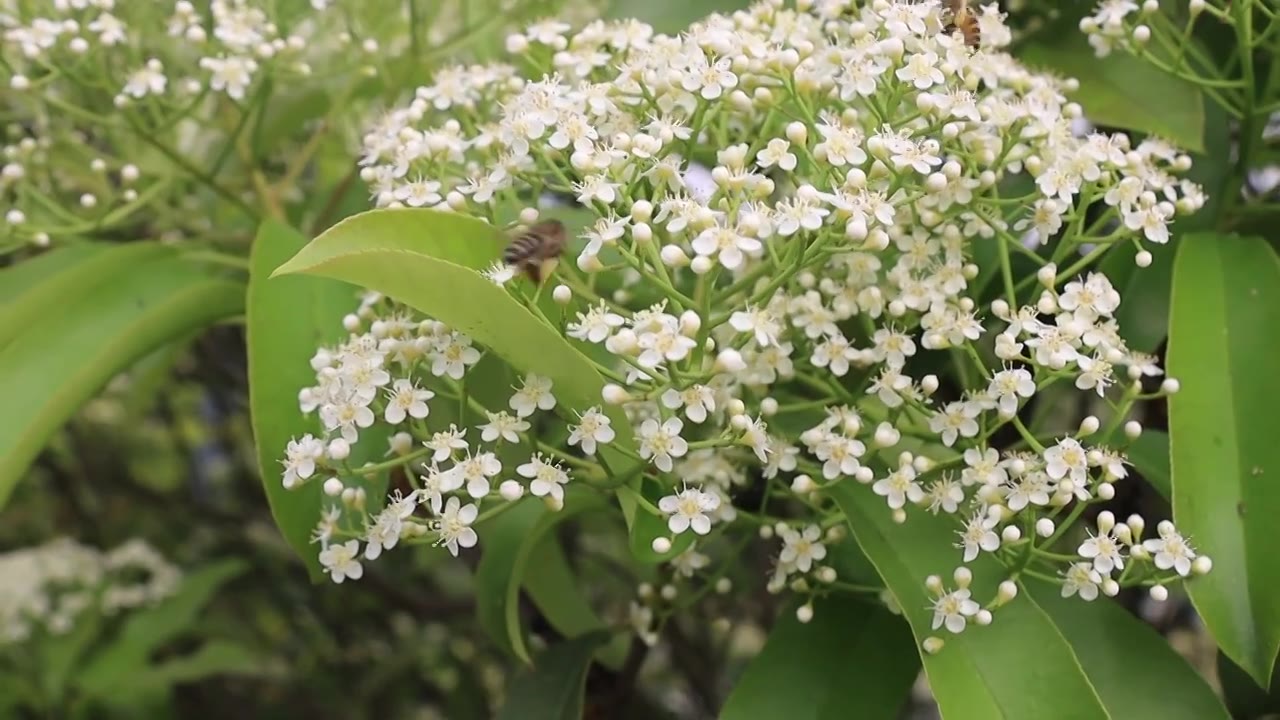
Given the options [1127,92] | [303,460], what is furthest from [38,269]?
[1127,92]

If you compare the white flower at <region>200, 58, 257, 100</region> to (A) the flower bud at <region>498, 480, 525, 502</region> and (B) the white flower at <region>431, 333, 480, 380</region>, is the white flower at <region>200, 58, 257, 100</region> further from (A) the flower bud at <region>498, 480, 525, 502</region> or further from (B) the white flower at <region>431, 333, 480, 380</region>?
(A) the flower bud at <region>498, 480, 525, 502</region>

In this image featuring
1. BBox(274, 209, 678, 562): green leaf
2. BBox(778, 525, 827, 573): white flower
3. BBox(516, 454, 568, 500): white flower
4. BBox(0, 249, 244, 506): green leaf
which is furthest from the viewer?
BBox(0, 249, 244, 506): green leaf

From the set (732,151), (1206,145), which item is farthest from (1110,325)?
(1206,145)

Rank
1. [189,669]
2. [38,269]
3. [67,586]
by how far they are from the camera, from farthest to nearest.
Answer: [67,586] → [189,669] → [38,269]

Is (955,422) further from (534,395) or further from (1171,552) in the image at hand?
(534,395)

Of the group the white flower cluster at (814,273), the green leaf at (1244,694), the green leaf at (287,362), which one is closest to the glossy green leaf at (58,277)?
the green leaf at (287,362)

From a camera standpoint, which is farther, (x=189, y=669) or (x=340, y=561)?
(x=189, y=669)

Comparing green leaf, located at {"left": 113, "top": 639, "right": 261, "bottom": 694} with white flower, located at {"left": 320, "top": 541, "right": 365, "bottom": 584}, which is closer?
white flower, located at {"left": 320, "top": 541, "right": 365, "bottom": 584}

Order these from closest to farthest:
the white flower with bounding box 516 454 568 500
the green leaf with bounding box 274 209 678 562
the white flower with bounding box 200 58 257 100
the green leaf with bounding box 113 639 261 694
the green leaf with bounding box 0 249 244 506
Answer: the green leaf with bounding box 274 209 678 562, the white flower with bounding box 516 454 568 500, the green leaf with bounding box 0 249 244 506, the white flower with bounding box 200 58 257 100, the green leaf with bounding box 113 639 261 694

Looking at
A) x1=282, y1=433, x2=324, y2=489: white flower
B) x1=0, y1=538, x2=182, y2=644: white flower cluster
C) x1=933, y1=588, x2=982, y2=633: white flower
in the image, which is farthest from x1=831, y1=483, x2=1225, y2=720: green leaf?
x1=0, y1=538, x2=182, y2=644: white flower cluster
